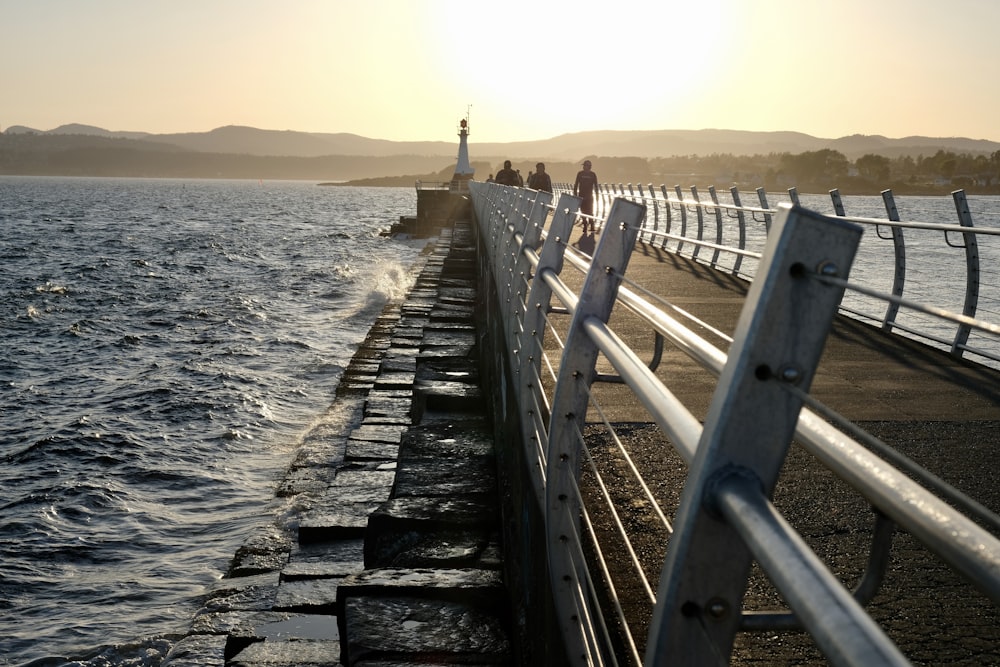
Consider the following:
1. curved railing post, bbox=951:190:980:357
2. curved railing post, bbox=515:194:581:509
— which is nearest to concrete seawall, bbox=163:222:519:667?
curved railing post, bbox=515:194:581:509

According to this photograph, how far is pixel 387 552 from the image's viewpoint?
486cm

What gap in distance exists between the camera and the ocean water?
7.60 metres

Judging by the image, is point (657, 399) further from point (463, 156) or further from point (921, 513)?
point (463, 156)

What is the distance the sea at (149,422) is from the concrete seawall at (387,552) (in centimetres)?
83

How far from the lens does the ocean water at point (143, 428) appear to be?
760 centimetres

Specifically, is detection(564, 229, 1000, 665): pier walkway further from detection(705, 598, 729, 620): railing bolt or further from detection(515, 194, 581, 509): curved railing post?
detection(515, 194, 581, 509): curved railing post

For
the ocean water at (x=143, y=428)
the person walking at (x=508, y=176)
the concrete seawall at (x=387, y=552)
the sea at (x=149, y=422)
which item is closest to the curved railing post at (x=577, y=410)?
the concrete seawall at (x=387, y=552)

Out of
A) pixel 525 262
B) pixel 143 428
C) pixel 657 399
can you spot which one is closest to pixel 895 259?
pixel 525 262

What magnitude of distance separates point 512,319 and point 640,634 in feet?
9.13

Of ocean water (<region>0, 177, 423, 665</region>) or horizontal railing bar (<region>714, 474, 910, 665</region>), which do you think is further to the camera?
ocean water (<region>0, 177, 423, 665</region>)

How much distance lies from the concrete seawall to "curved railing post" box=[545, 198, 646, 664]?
1052 millimetres

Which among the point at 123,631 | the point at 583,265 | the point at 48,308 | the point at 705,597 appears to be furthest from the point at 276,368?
the point at 705,597

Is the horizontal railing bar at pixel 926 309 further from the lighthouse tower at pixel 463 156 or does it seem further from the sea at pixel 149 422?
the lighthouse tower at pixel 463 156

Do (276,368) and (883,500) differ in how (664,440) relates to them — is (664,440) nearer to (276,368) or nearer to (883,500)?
(883,500)
